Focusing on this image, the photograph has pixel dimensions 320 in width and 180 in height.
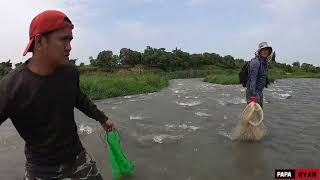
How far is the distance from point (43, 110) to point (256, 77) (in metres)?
6.00

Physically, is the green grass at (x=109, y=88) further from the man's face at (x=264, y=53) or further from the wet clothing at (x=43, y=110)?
the wet clothing at (x=43, y=110)

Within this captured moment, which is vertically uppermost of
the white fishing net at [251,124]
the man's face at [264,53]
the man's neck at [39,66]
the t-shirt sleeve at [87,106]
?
the man's face at [264,53]

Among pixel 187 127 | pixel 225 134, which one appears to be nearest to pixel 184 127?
pixel 187 127

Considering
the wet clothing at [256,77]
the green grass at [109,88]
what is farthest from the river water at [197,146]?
the green grass at [109,88]

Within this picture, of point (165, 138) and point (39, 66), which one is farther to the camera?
point (165, 138)

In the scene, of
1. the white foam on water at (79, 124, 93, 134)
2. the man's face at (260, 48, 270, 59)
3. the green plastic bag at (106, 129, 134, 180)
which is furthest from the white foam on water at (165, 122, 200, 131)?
the green plastic bag at (106, 129, 134, 180)

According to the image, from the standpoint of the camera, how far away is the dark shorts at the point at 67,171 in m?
2.88

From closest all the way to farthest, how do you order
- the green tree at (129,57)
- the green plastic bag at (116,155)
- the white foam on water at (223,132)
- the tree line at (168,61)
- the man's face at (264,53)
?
the green plastic bag at (116,155) < the man's face at (264,53) < the white foam on water at (223,132) < the tree line at (168,61) < the green tree at (129,57)

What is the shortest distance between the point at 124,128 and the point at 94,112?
22.0 feet

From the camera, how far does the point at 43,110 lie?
276cm

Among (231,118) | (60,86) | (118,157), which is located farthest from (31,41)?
(231,118)

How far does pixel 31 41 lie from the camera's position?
2697 mm

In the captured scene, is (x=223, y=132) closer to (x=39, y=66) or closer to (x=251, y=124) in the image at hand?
(x=251, y=124)

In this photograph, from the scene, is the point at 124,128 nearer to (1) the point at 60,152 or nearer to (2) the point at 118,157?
(2) the point at 118,157
